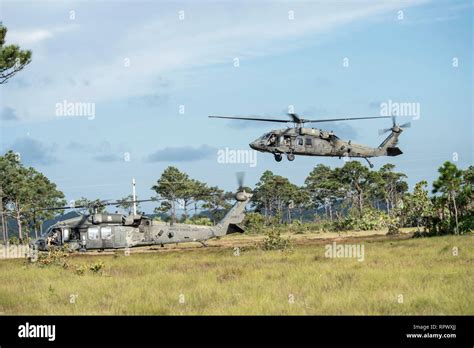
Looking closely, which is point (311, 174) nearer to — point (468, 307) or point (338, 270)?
point (338, 270)

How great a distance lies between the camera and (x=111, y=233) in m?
34.7

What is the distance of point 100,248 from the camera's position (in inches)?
1364

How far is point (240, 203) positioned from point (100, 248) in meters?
10.0

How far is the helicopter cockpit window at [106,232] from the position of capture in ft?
113

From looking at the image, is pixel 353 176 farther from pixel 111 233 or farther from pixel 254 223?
pixel 111 233

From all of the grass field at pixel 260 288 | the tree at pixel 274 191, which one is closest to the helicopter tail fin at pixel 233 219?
the grass field at pixel 260 288

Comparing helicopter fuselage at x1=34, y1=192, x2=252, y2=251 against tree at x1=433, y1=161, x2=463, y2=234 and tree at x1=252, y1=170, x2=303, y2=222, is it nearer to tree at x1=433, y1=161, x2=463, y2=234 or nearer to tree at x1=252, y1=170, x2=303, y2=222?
tree at x1=433, y1=161, x2=463, y2=234

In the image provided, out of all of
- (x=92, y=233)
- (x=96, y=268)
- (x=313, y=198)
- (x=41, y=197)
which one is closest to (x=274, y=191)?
(x=313, y=198)

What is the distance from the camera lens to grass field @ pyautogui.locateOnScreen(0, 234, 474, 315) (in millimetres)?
15062

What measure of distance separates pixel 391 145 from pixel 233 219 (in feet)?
37.3

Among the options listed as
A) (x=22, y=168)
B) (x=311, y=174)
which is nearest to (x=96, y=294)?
(x=22, y=168)
